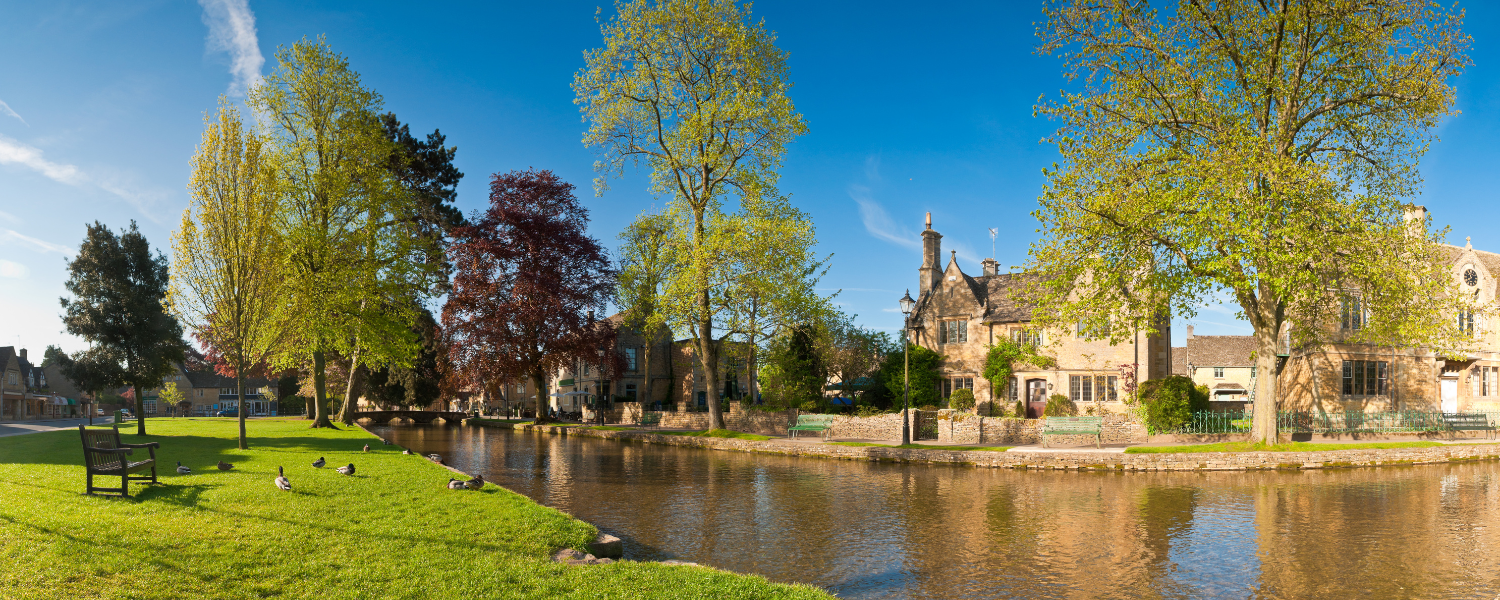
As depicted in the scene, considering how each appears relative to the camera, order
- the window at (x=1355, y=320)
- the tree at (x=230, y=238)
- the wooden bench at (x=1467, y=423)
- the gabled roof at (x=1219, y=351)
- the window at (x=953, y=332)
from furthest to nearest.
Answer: the gabled roof at (x=1219, y=351) < the window at (x=953, y=332) < the window at (x=1355, y=320) < the wooden bench at (x=1467, y=423) < the tree at (x=230, y=238)

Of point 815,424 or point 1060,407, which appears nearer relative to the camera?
point 815,424

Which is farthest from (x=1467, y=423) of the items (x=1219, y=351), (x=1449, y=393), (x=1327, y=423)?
(x=1219, y=351)

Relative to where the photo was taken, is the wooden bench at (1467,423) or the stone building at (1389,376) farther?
the stone building at (1389,376)

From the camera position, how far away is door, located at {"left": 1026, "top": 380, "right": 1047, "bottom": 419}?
37938mm

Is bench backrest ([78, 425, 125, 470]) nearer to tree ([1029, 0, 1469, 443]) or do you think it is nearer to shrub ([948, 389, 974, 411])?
tree ([1029, 0, 1469, 443])

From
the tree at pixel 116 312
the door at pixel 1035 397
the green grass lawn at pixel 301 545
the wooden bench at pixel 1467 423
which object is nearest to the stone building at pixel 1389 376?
the wooden bench at pixel 1467 423

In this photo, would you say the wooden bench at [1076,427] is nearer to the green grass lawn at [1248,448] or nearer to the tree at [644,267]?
the green grass lawn at [1248,448]

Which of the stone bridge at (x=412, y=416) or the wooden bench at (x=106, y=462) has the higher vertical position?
the wooden bench at (x=106, y=462)

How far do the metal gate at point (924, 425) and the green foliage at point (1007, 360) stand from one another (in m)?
9.45

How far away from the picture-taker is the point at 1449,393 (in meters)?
40.0

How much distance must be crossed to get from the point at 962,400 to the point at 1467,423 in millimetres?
19844

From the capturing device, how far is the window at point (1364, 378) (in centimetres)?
3678

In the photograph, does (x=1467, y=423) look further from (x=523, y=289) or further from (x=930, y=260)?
(x=523, y=289)

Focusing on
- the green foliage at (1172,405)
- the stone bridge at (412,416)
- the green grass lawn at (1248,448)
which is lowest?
the stone bridge at (412,416)
